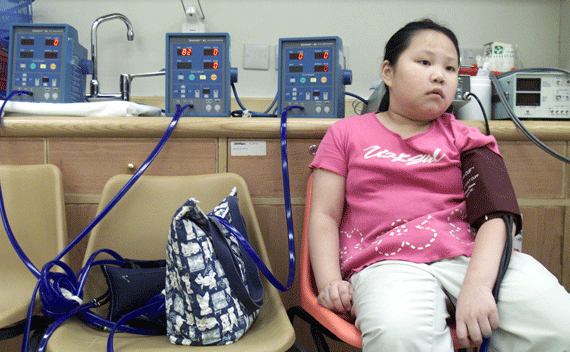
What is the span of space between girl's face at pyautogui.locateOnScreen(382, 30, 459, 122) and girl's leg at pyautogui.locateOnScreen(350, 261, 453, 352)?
1.16 ft

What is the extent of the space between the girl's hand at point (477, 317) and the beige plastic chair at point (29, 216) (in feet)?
3.17

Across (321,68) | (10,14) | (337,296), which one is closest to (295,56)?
(321,68)

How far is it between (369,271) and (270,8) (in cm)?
145

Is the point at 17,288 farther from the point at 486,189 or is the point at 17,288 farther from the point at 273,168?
the point at 486,189

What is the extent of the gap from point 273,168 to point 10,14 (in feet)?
4.37

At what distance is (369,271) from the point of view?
0.79 m

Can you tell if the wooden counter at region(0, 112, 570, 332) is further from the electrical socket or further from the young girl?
the electrical socket

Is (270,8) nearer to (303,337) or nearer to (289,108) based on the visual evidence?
(289,108)

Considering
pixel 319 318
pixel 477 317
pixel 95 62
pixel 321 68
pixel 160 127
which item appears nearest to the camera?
pixel 477 317

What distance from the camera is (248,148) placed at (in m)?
1.18

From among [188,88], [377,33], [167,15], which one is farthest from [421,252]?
[167,15]

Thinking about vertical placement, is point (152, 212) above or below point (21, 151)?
below

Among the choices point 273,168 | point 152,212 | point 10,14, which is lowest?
point 152,212

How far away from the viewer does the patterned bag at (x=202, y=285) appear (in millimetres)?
708
